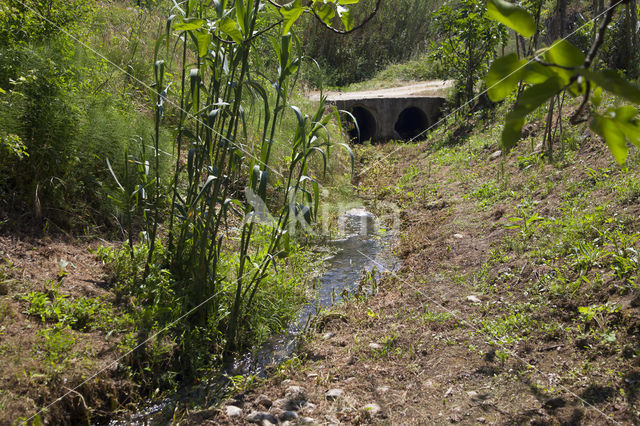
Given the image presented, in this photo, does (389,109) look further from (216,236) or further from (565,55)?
(565,55)

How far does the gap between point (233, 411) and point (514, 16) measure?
2221mm

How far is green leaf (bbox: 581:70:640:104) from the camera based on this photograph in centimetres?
51

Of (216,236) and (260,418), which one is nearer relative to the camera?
(260,418)

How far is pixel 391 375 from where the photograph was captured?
258 centimetres

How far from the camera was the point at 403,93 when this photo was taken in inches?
412

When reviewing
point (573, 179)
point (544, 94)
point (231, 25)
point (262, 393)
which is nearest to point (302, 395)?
point (262, 393)

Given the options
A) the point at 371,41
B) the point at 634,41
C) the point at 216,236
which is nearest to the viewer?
the point at 216,236

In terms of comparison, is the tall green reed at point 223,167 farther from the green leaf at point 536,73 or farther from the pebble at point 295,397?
the green leaf at point 536,73

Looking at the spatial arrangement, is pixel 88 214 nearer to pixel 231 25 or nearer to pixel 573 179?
pixel 231 25

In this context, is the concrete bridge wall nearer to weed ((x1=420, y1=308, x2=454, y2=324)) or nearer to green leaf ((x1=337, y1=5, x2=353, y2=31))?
weed ((x1=420, y1=308, x2=454, y2=324))

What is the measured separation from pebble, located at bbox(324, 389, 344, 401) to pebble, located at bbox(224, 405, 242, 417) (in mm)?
431

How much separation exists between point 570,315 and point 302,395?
1452 millimetres

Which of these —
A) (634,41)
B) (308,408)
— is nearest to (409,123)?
(634,41)

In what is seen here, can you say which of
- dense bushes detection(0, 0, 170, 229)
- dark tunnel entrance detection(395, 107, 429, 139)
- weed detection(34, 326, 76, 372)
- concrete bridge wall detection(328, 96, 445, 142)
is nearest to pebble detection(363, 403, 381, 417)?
weed detection(34, 326, 76, 372)
